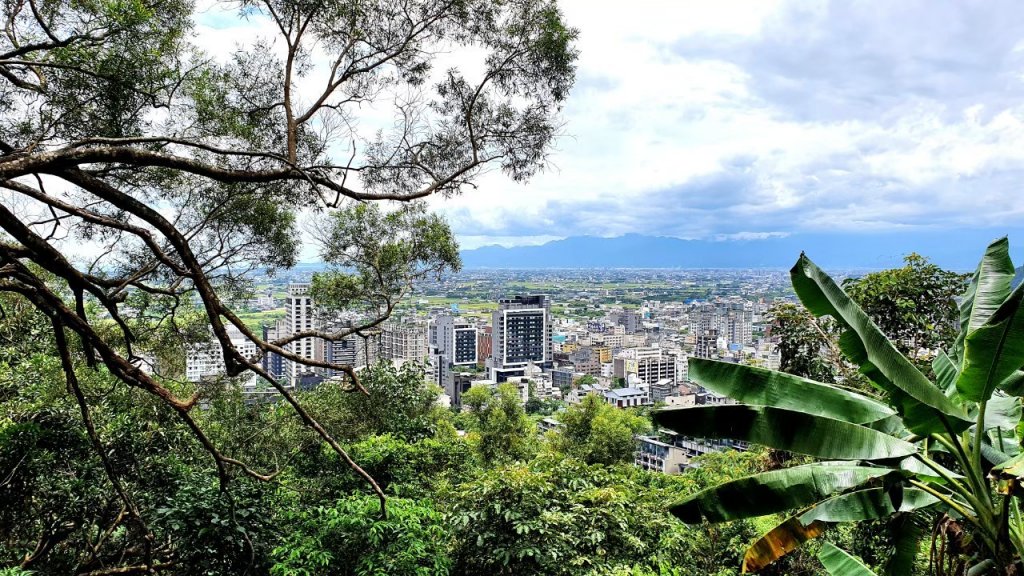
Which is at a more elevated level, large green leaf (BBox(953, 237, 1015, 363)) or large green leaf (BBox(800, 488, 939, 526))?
large green leaf (BBox(953, 237, 1015, 363))

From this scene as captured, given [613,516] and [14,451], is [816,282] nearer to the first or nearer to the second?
[613,516]

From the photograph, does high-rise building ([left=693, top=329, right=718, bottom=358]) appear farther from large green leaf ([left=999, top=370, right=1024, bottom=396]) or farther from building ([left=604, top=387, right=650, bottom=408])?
large green leaf ([left=999, top=370, right=1024, bottom=396])

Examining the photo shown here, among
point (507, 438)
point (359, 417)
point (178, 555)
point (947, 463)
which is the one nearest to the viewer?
point (947, 463)

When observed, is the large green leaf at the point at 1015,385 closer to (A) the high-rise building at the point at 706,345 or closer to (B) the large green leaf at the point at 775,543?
(B) the large green leaf at the point at 775,543

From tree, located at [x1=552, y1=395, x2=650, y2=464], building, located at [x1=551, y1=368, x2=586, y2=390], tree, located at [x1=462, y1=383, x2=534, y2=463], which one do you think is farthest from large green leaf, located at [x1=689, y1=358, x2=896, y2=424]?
building, located at [x1=551, y1=368, x2=586, y2=390]

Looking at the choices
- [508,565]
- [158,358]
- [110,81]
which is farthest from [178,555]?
[158,358]

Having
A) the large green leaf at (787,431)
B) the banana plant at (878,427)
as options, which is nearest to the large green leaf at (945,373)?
the banana plant at (878,427)
